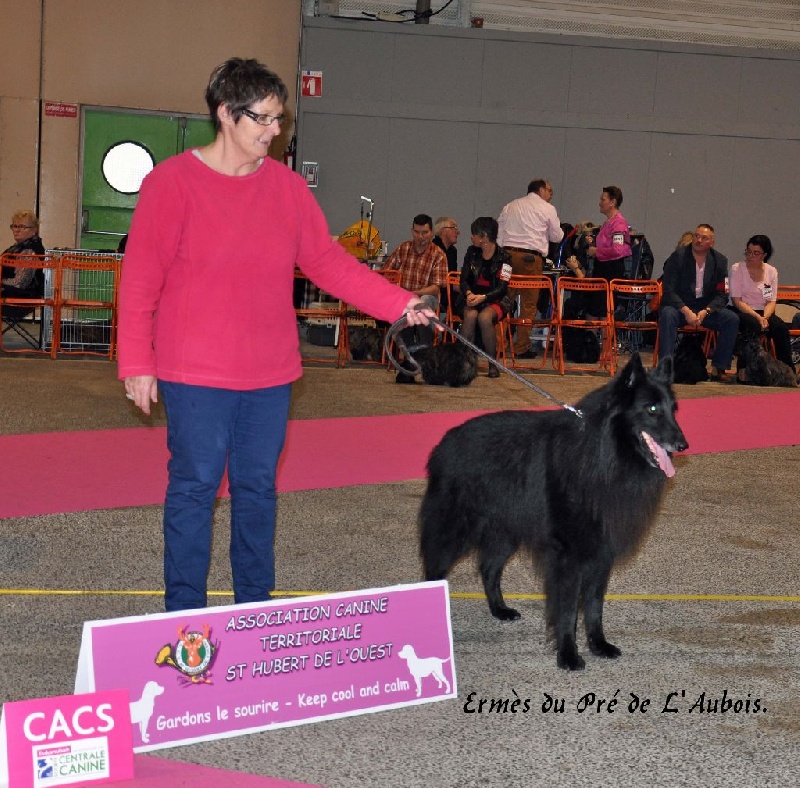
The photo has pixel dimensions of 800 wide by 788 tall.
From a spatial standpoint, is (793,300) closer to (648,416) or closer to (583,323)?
(583,323)

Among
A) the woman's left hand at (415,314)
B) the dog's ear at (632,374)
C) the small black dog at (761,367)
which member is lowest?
the small black dog at (761,367)

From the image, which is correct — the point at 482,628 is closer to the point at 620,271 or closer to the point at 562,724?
the point at 562,724

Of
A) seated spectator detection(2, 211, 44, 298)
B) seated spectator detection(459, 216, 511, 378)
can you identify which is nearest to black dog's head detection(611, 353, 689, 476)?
seated spectator detection(459, 216, 511, 378)

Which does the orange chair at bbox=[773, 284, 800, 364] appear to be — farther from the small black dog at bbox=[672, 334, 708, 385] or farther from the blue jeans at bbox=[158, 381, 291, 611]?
the blue jeans at bbox=[158, 381, 291, 611]

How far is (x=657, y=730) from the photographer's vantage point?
2969mm

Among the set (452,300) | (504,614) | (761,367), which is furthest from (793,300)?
(504,614)

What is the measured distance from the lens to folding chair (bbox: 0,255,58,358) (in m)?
10.2

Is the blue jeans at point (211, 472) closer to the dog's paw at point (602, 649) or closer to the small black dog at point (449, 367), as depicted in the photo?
the dog's paw at point (602, 649)

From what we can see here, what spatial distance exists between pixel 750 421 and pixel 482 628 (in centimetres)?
525

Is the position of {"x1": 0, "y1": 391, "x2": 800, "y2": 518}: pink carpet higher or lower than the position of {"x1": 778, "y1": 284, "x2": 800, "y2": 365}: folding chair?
lower

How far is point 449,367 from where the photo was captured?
31.0 ft

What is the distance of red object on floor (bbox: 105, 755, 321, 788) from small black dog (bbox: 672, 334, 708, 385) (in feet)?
27.0

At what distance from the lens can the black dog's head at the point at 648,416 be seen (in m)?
3.22

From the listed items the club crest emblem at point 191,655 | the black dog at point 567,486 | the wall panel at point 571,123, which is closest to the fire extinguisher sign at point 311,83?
the wall panel at point 571,123
